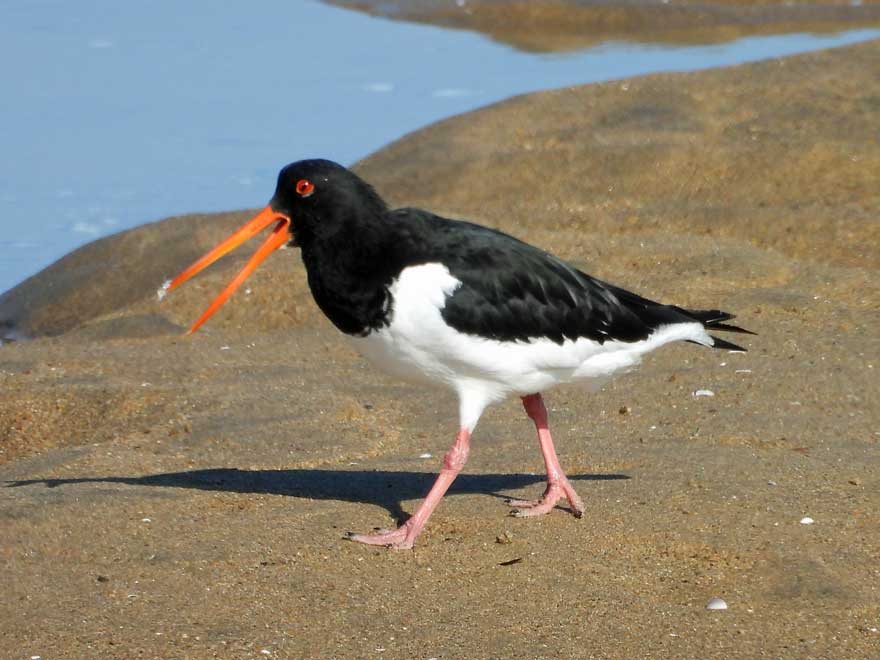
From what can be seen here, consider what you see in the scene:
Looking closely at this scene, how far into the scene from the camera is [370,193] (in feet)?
19.9

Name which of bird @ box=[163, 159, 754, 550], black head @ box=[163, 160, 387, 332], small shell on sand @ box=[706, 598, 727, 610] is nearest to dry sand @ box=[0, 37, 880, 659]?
small shell on sand @ box=[706, 598, 727, 610]

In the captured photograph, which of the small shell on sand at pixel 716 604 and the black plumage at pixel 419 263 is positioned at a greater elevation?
the black plumage at pixel 419 263

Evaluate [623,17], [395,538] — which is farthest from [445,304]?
[623,17]

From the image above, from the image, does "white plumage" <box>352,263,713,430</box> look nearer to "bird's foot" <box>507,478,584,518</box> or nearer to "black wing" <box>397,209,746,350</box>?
"black wing" <box>397,209,746,350</box>

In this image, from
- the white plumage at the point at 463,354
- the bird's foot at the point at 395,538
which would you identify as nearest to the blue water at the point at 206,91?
the bird's foot at the point at 395,538

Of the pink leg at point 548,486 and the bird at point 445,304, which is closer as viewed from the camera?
the bird at point 445,304

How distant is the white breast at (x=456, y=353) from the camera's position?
5.68 m

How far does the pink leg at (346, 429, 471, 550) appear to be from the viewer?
596 cm

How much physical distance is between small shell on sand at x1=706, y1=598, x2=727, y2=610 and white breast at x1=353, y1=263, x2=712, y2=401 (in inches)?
47.7

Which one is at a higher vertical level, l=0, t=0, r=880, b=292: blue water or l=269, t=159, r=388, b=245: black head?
l=269, t=159, r=388, b=245: black head

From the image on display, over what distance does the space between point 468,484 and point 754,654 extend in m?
2.15

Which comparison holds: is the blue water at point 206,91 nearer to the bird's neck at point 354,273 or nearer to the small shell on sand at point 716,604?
the bird's neck at point 354,273

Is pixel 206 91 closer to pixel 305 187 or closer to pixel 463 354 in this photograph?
pixel 305 187

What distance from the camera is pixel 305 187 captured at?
598cm
